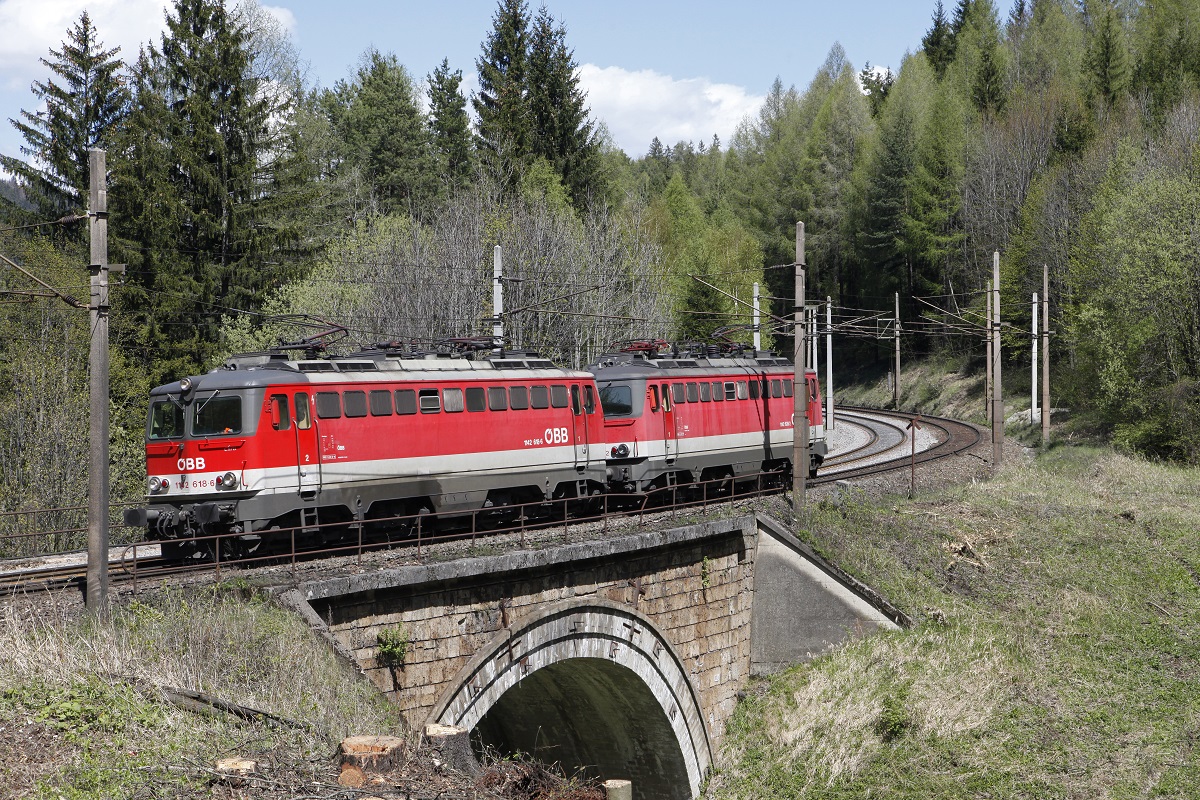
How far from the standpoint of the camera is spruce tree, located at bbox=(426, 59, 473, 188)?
2265 inches

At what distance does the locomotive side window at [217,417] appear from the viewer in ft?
51.7

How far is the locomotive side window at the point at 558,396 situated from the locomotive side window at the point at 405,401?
3473 mm

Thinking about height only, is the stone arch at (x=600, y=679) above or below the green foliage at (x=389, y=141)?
below

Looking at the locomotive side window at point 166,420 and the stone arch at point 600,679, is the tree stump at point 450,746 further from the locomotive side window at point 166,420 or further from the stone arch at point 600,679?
the locomotive side window at point 166,420

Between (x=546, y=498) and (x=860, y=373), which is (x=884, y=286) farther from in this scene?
(x=546, y=498)

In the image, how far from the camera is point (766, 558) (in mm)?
21484

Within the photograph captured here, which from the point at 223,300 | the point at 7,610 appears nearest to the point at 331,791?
the point at 7,610

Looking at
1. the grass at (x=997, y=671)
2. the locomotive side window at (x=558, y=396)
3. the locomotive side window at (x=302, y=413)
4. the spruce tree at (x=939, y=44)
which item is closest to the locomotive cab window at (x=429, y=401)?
the locomotive side window at (x=302, y=413)

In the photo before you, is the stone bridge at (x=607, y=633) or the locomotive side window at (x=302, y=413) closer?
the stone bridge at (x=607, y=633)

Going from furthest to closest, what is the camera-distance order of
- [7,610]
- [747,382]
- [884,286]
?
1. [884,286]
2. [747,382]
3. [7,610]

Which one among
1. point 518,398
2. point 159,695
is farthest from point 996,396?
point 159,695

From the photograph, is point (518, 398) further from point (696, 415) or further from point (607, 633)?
point (696, 415)

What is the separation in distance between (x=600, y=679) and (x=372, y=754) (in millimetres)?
10269

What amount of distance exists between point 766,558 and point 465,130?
42.1 m
